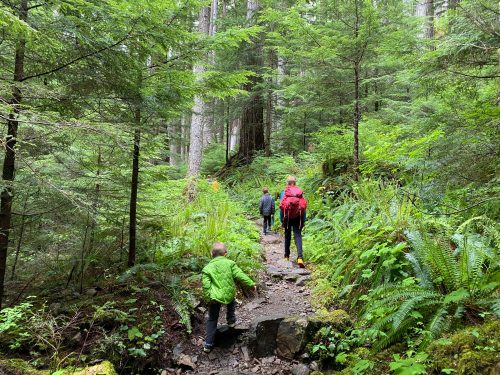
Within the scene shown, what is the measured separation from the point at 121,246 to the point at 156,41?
146 inches

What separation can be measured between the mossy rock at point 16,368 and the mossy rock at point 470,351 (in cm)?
413

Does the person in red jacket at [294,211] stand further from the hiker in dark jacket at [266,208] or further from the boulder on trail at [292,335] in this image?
the hiker in dark jacket at [266,208]

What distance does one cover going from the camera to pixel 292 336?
4344 mm

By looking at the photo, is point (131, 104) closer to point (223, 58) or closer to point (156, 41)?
point (156, 41)

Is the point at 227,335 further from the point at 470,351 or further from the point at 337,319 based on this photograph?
the point at 470,351

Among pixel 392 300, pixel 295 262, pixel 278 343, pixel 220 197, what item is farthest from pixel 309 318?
pixel 220 197

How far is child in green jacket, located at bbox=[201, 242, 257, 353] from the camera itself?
4695 mm

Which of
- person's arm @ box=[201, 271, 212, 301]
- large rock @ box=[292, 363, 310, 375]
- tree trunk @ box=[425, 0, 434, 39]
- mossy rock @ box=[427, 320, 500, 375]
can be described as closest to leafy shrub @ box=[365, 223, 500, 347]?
mossy rock @ box=[427, 320, 500, 375]

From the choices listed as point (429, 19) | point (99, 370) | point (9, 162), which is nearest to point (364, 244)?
point (99, 370)

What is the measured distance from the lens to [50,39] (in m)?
4.13

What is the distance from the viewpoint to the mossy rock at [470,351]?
2.90 meters

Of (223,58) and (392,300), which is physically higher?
(223,58)

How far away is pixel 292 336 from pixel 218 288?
3.95ft

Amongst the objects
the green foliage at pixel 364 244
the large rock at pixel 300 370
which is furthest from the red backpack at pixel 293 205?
the large rock at pixel 300 370
